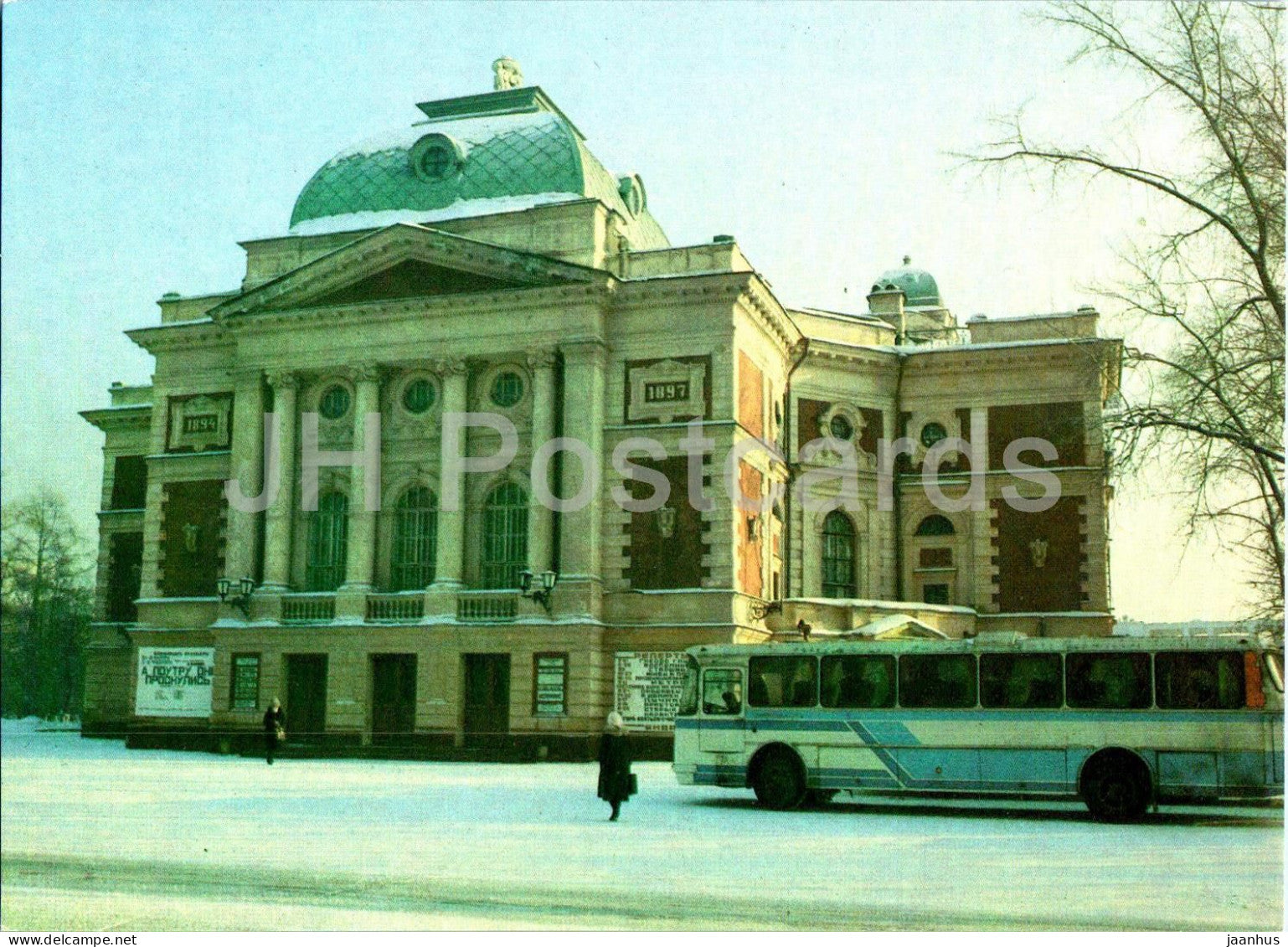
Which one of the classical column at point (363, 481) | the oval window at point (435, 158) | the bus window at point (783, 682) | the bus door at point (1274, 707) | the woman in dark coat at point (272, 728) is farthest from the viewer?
the oval window at point (435, 158)

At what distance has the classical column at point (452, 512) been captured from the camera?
1426 inches

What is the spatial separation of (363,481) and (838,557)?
1411cm

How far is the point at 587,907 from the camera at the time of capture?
41.6ft

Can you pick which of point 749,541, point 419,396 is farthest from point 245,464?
point 749,541

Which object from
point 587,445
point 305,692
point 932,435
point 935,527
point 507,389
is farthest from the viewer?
point 932,435

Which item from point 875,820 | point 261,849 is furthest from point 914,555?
point 261,849

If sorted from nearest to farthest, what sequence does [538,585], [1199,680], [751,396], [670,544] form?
1. [1199,680]
2. [538,585]
3. [670,544]
4. [751,396]

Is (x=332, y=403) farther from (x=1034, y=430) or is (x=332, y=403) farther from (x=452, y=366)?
(x=1034, y=430)

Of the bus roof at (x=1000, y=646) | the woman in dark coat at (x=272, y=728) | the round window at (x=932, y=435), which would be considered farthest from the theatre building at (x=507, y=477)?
the bus roof at (x=1000, y=646)

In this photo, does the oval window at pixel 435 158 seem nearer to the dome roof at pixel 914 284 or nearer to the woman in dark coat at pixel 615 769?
the dome roof at pixel 914 284

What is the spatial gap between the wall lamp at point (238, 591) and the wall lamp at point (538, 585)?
24.5 ft

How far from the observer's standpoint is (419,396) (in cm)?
3778

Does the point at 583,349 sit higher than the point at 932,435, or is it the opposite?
the point at 583,349

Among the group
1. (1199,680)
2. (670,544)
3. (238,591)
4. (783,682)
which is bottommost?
(783,682)
